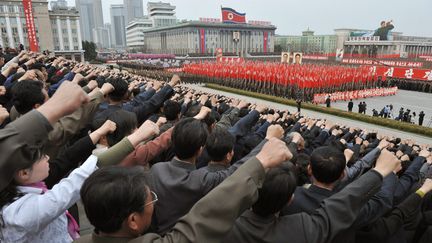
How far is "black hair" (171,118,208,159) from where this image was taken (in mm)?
2141

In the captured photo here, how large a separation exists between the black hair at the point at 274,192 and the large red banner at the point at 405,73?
31.8 metres

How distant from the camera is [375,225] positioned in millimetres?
2211

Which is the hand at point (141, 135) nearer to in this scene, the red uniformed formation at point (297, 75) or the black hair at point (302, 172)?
the black hair at point (302, 172)

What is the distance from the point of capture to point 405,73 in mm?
29359

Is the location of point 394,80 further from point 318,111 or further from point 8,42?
point 8,42

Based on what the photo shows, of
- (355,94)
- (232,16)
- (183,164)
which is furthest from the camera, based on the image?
(232,16)

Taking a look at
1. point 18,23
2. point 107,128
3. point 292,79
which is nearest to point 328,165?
point 107,128

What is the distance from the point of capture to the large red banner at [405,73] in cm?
2790

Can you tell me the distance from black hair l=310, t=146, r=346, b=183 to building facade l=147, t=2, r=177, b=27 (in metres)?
118

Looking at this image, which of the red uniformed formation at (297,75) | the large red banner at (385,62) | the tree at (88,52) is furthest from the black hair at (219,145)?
the tree at (88,52)

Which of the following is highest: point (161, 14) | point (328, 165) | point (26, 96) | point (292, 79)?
point (161, 14)

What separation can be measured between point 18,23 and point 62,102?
63986mm

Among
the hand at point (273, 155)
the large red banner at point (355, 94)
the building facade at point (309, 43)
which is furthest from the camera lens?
the building facade at point (309, 43)

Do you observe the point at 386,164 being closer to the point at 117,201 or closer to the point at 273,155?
the point at 273,155
